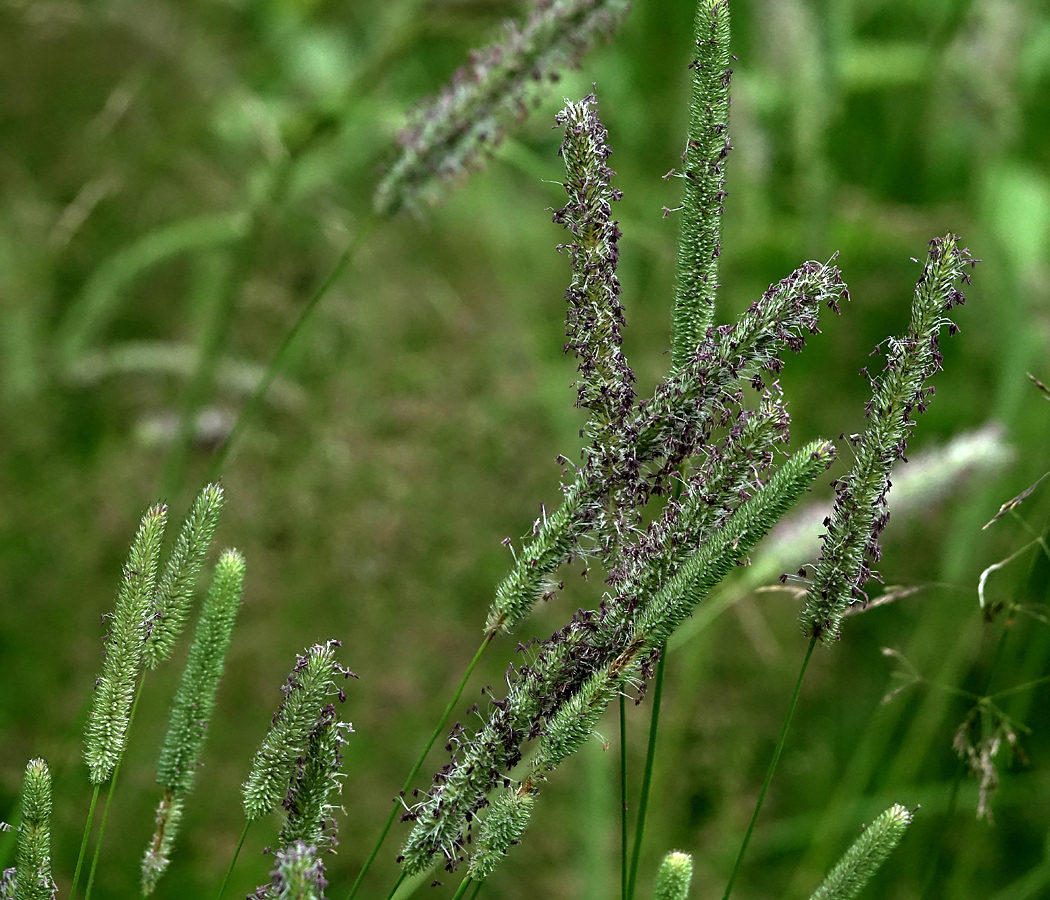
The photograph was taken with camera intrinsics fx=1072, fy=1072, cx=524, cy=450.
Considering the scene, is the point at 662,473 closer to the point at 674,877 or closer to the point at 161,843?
the point at 674,877

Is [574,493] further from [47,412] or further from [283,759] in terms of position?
[47,412]

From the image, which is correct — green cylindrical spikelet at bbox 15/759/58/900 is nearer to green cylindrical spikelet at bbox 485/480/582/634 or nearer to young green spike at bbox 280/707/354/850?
young green spike at bbox 280/707/354/850

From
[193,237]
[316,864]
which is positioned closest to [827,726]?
[193,237]

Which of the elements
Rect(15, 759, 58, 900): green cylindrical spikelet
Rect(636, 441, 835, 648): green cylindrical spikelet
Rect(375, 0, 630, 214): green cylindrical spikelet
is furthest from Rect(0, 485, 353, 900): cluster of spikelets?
Rect(375, 0, 630, 214): green cylindrical spikelet

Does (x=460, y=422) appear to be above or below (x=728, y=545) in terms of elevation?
above

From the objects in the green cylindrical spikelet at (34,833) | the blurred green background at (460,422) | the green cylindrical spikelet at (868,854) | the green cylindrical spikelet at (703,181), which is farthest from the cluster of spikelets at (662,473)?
the blurred green background at (460,422)

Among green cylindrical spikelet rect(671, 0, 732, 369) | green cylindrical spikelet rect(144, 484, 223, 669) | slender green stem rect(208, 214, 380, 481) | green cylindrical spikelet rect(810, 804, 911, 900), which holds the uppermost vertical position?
slender green stem rect(208, 214, 380, 481)

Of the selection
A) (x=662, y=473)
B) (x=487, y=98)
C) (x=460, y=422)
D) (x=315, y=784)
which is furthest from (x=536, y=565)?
(x=460, y=422)
